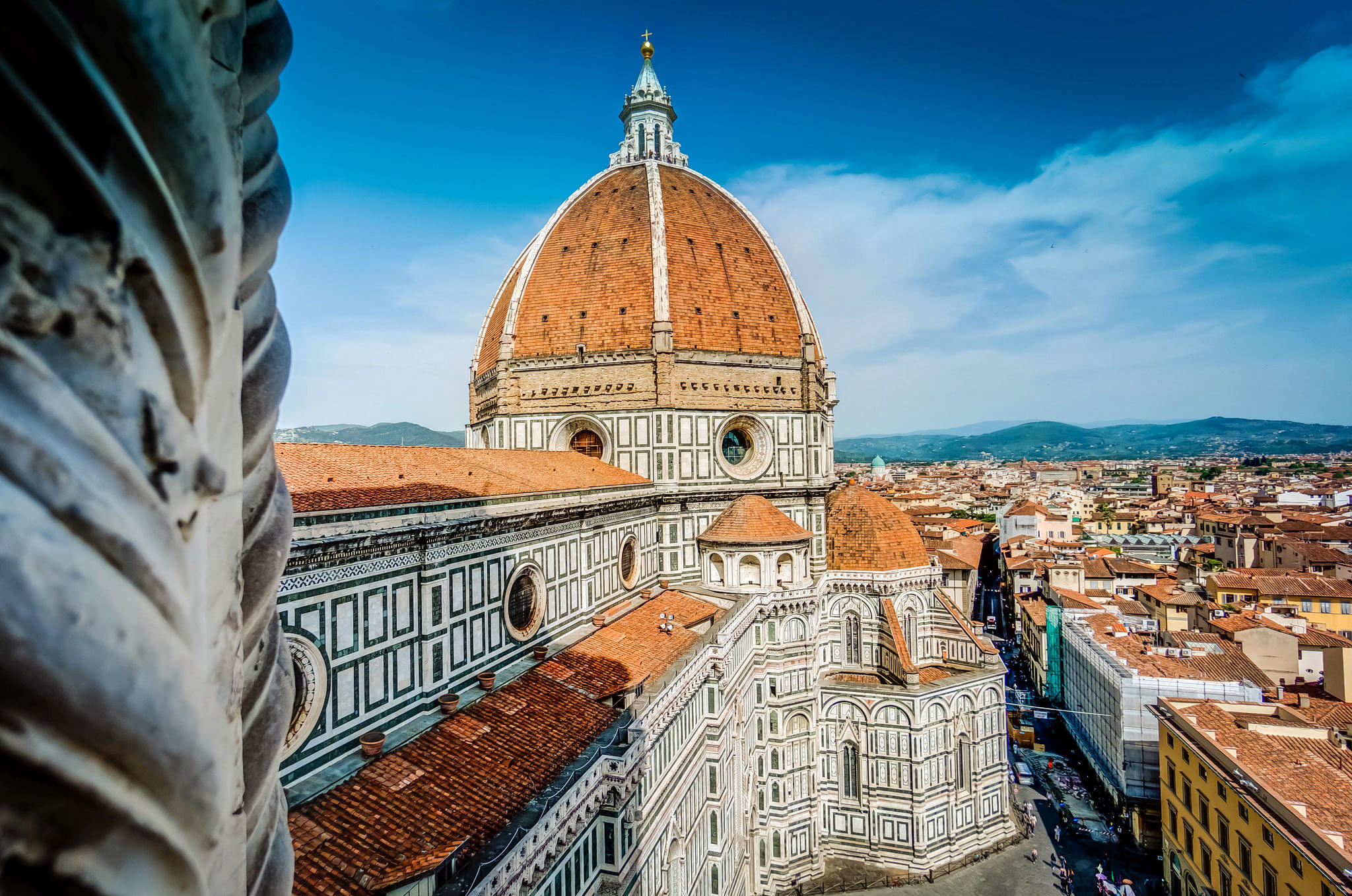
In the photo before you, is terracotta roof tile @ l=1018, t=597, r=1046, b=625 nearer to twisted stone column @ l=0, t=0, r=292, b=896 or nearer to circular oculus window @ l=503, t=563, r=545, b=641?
circular oculus window @ l=503, t=563, r=545, b=641

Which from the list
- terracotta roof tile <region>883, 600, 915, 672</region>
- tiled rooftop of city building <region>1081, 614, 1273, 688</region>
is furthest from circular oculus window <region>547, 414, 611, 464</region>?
tiled rooftop of city building <region>1081, 614, 1273, 688</region>

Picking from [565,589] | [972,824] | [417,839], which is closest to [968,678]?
[972,824]

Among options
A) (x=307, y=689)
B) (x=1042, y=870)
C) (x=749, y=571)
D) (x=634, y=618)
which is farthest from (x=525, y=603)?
(x=1042, y=870)

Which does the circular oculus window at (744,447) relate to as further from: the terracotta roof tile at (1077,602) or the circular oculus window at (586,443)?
the terracotta roof tile at (1077,602)

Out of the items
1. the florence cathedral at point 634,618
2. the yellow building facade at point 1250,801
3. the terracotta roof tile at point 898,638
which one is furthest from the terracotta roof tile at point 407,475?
the yellow building facade at point 1250,801

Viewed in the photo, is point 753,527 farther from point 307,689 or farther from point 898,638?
point 307,689

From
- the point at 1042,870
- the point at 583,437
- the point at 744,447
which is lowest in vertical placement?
the point at 1042,870
